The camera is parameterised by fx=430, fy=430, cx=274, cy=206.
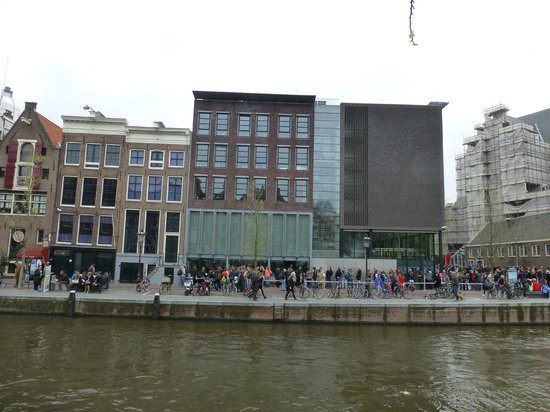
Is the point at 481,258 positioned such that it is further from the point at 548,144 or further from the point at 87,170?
the point at 87,170

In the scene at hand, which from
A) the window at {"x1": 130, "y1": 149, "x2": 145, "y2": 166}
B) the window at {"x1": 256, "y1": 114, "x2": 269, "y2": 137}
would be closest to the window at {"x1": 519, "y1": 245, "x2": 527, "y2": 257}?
the window at {"x1": 256, "y1": 114, "x2": 269, "y2": 137}

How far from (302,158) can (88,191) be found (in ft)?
65.2

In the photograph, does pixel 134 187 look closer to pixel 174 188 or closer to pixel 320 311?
pixel 174 188

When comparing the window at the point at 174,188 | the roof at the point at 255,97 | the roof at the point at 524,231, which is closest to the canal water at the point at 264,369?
the window at the point at 174,188

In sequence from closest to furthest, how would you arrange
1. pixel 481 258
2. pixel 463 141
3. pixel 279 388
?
pixel 279 388 < pixel 481 258 < pixel 463 141

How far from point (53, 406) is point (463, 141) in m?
84.5

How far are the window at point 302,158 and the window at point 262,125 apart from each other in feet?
11.6

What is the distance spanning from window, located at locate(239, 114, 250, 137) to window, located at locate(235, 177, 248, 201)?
14.8 feet

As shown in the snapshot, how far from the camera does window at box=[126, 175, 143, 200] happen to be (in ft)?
128

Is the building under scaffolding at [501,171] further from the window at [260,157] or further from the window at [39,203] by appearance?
the window at [39,203]

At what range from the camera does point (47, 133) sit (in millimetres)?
39844

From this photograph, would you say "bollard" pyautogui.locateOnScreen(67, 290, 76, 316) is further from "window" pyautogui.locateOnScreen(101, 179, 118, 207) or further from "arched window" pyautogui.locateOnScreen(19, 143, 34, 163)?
"arched window" pyautogui.locateOnScreen(19, 143, 34, 163)

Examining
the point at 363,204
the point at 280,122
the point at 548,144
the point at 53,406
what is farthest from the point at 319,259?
the point at 548,144

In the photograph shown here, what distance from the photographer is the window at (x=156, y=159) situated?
39750 millimetres
